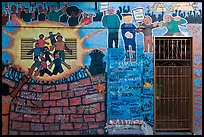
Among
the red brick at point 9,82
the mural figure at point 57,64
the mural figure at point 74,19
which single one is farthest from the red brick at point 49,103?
the mural figure at point 74,19

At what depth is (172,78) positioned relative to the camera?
743 cm

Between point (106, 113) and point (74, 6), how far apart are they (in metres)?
3.00

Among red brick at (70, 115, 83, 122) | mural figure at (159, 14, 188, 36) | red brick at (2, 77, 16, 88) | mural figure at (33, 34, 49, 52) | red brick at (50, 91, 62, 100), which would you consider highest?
mural figure at (159, 14, 188, 36)

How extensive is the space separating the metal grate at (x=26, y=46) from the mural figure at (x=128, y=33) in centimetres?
250

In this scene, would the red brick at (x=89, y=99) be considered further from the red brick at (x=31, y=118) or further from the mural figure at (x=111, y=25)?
the mural figure at (x=111, y=25)

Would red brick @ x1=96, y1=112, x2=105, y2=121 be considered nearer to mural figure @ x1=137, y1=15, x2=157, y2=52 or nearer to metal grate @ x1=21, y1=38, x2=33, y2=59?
mural figure @ x1=137, y1=15, x2=157, y2=52

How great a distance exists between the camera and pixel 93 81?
7.31 meters

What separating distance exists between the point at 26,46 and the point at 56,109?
6.14 feet

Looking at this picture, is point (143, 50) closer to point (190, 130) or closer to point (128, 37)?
point (128, 37)

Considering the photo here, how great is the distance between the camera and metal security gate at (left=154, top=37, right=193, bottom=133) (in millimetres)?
7398

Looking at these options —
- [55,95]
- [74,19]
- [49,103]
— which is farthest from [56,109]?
[74,19]

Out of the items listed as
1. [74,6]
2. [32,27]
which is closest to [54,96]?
[32,27]

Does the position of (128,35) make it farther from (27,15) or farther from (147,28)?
(27,15)

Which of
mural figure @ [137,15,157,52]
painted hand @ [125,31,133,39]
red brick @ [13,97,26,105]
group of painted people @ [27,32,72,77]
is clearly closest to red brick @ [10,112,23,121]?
red brick @ [13,97,26,105]
